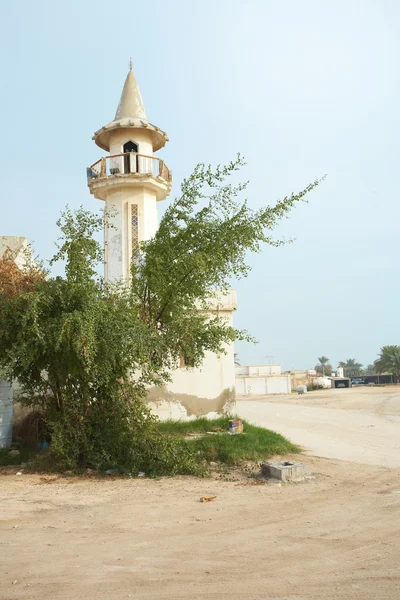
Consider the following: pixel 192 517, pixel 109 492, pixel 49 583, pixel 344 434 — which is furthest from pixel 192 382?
pixel 49 583

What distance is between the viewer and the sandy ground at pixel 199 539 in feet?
16.3

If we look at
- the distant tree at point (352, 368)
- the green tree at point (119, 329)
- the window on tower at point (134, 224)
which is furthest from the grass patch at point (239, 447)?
the distant tree at point (352, 368)

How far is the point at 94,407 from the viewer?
11836 mm

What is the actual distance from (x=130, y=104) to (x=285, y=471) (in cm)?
1584

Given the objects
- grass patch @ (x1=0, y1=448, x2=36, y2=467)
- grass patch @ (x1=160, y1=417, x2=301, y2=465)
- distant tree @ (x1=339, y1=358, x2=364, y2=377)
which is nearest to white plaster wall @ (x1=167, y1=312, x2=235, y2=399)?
grass patch @ (x1=160, y1=417, x2=301, y2=465)

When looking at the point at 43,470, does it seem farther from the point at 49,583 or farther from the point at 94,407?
the point at 49,583

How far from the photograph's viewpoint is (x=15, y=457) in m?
13.0

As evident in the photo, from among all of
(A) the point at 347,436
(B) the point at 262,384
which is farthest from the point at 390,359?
(A) the point at 347,436

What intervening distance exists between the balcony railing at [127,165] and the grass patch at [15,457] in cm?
1034

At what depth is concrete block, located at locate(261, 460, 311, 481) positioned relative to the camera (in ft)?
33.5

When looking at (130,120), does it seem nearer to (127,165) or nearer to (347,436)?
(127,165)

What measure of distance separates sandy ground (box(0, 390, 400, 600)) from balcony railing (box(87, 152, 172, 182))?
1229cm

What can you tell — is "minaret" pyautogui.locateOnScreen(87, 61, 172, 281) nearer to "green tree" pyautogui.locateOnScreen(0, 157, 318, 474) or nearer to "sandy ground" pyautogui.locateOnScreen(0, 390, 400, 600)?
"green tree" pyautogui.locateOnScreen(0, 157, 318, 474)

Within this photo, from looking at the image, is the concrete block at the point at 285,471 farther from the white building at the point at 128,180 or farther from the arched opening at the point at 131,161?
the arched opening at the point at 131,161
